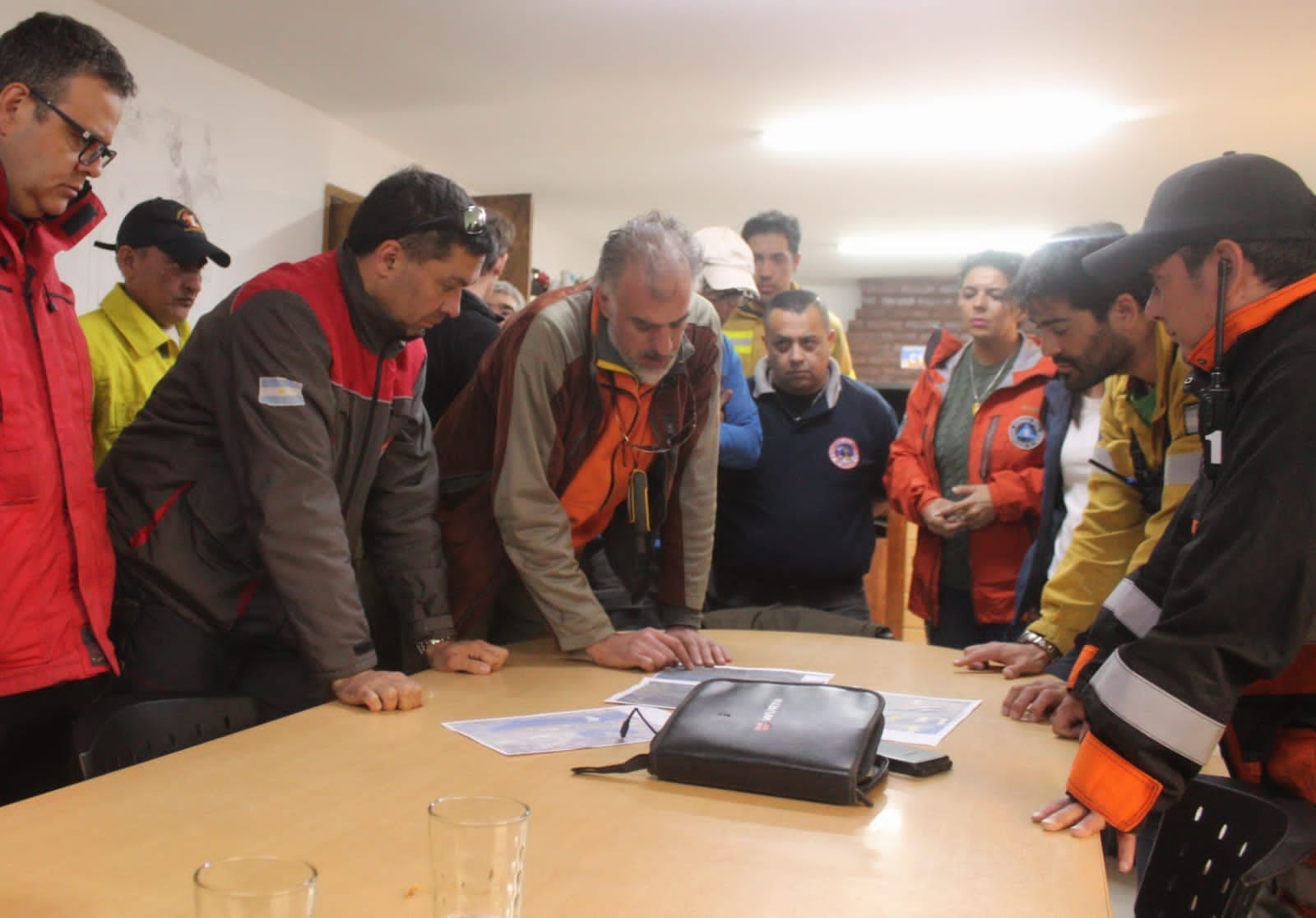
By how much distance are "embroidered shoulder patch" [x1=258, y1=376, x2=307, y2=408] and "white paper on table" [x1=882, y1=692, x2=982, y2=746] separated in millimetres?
1047

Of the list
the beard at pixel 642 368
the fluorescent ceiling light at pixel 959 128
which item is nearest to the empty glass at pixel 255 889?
the beard at pixel 642 368

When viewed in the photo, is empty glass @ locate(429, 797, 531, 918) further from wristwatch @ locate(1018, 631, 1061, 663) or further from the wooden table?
wristwatch @ locate(1018, 631, 1061, 663)

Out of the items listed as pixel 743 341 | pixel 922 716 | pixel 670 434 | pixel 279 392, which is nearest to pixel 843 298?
pixel 743 341

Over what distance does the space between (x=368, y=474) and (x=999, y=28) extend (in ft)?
12.5

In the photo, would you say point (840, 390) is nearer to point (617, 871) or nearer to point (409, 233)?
point (409, 233)

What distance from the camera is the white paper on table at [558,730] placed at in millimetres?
1539

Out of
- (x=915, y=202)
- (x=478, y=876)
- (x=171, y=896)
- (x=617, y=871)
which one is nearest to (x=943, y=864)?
(x=617, y=871)

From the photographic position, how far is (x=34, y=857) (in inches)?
42.4

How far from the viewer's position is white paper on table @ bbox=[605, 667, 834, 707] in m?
1.81

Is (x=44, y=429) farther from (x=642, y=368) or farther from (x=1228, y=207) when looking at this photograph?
(x=1228, y=207)

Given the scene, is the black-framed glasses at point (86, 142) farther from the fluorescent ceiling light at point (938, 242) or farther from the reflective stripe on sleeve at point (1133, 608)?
the fluorescent ceiling light at point (938, 242)

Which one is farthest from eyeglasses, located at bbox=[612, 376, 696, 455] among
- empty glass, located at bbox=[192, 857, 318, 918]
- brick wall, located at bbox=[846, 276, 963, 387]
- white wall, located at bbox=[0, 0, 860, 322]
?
brick wall, located at bbox=[846, 276, 963, 387]

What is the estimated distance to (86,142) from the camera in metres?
1.68

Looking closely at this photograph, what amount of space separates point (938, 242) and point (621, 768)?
29.2 feet
